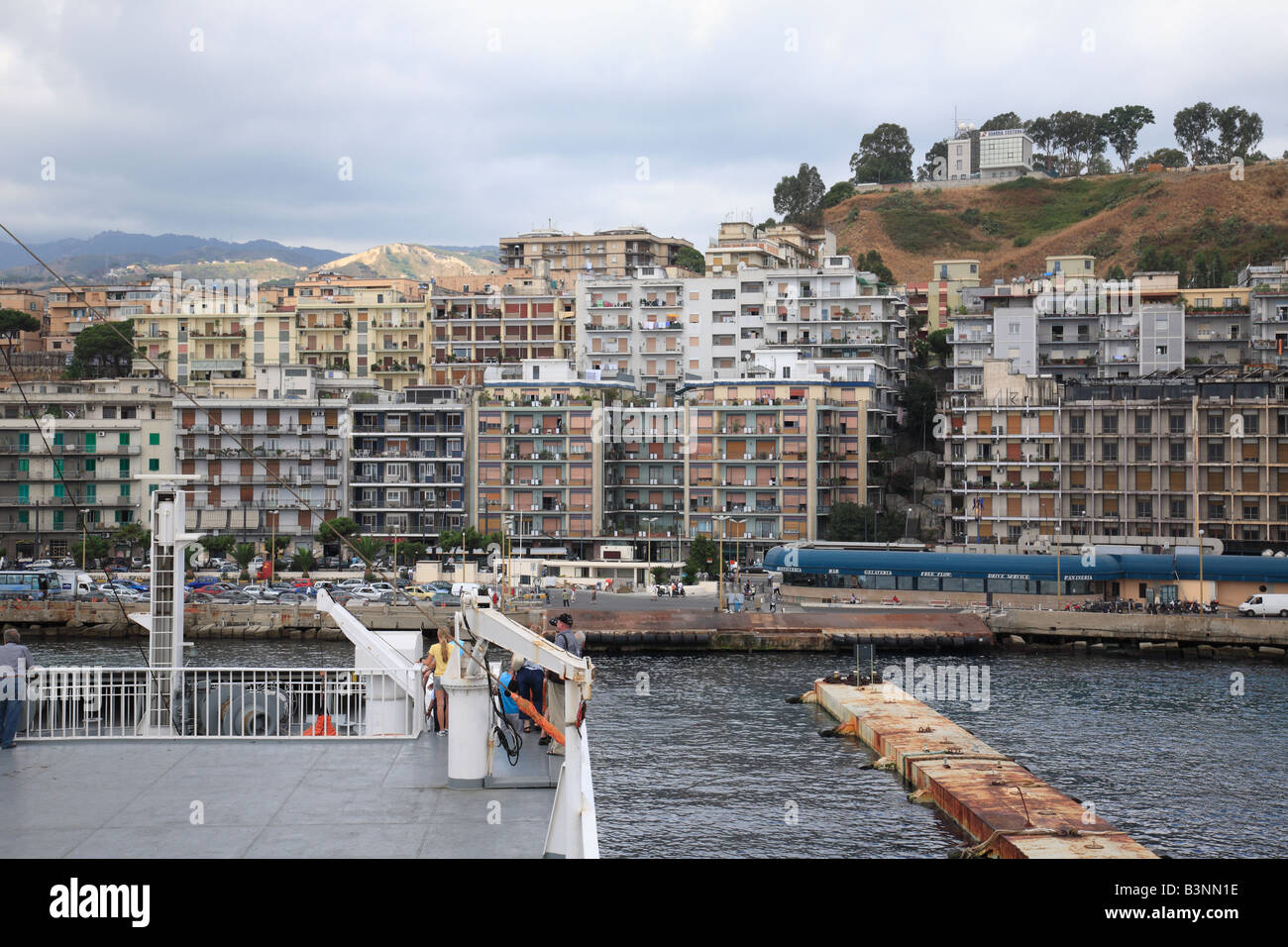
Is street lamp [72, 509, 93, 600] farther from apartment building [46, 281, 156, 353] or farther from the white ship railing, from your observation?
the white ship railing

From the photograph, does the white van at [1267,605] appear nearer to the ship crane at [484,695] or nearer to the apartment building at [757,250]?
the apartment building at [757,250]

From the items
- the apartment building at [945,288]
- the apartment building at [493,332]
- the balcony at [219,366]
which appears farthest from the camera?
the apartment building at [945,288]

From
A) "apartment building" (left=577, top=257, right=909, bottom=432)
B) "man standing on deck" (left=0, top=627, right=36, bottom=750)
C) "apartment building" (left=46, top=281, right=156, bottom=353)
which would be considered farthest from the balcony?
"man standing on deck" (left=0, top=627, right=36, bottom=750)

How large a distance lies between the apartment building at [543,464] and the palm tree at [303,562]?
1199cm

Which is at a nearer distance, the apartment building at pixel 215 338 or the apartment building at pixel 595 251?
the apartment building at pixel 215 338

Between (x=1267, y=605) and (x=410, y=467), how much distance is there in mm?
54220

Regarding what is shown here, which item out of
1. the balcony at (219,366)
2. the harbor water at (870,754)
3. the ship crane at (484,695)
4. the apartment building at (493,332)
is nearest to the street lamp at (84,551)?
the harbor water at (870,754)

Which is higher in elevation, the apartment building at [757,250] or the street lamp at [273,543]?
the apartment building at [757,250]

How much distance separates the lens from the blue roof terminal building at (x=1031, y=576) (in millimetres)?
75500

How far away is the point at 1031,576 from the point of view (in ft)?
252

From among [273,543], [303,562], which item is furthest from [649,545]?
[273,543]

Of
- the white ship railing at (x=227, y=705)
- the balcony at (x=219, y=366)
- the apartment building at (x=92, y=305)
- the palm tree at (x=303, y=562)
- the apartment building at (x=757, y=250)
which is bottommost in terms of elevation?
the palm tree at (x=303, y=562)

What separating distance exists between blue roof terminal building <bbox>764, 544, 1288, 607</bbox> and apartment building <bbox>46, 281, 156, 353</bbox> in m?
70.8
